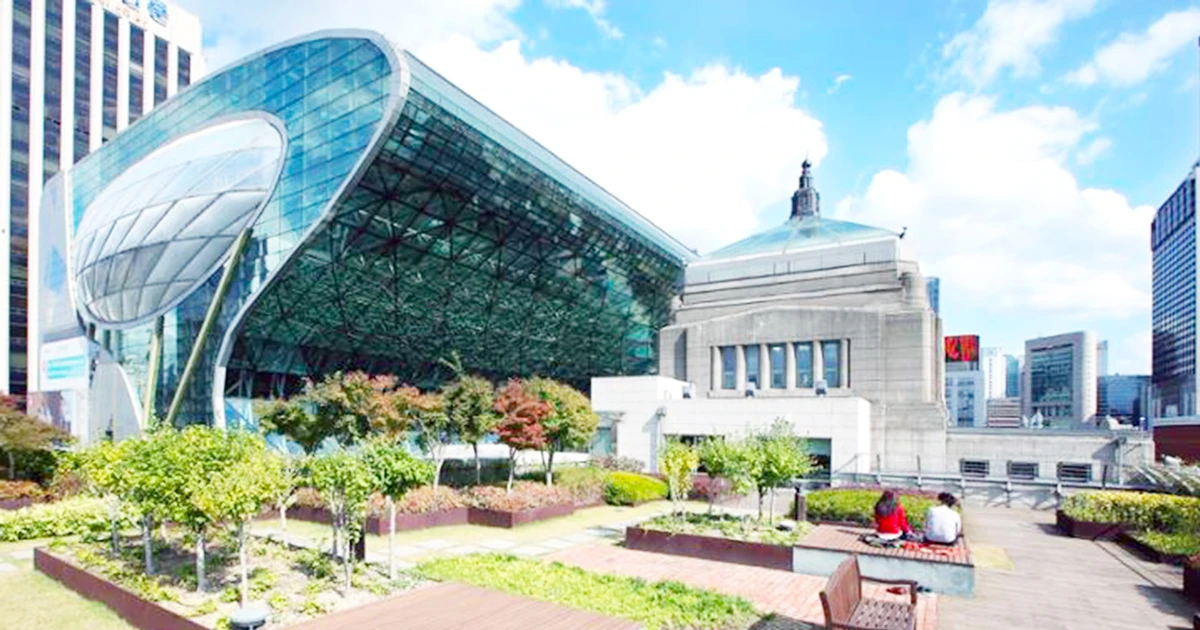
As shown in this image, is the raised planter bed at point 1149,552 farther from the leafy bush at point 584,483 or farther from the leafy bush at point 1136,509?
the leafy bush at point 584,483

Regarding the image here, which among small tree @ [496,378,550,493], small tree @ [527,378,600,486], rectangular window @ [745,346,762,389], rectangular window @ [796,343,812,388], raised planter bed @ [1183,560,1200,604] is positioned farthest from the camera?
rectangular window @ [745,346,762,389]

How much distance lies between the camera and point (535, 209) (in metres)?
48.1

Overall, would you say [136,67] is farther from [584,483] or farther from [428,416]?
[584,483]

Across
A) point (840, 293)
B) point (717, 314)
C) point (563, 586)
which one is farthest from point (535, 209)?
point (563, 586)

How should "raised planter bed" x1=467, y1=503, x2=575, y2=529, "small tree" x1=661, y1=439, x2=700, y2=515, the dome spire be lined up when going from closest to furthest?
"small tree" x1=661, y1=439, x2=700, y2=515, "raised planter bed" x1=467, y1=503, x2=575, y2=529, the dome spire

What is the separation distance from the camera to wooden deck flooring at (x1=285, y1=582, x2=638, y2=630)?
310 inches

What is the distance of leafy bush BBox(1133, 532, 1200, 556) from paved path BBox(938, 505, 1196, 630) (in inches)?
19.0

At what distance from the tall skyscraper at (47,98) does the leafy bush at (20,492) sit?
58.5 m

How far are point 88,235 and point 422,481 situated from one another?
2128 inches

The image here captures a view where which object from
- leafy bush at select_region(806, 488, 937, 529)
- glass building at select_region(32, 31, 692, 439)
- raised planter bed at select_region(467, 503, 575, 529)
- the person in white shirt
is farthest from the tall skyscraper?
the person in white shirt

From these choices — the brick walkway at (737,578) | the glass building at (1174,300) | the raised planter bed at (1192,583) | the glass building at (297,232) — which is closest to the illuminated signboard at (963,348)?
the glass building at (297,232)

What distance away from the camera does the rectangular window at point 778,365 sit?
3591 cm

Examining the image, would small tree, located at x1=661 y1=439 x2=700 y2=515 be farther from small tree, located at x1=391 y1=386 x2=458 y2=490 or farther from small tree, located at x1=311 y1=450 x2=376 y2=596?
small tree, located at x1=391 y1=386 x2=458 y2=490

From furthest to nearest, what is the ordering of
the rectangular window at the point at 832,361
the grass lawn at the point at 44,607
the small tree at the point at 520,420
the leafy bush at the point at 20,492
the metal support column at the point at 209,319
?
the metal support column at the point at 209,319
the rectangular window at the point at 832,361
the small tree at the point at 520,420
the leafy bush at the point at 20,492
the grass lawn at the point at 44,607
